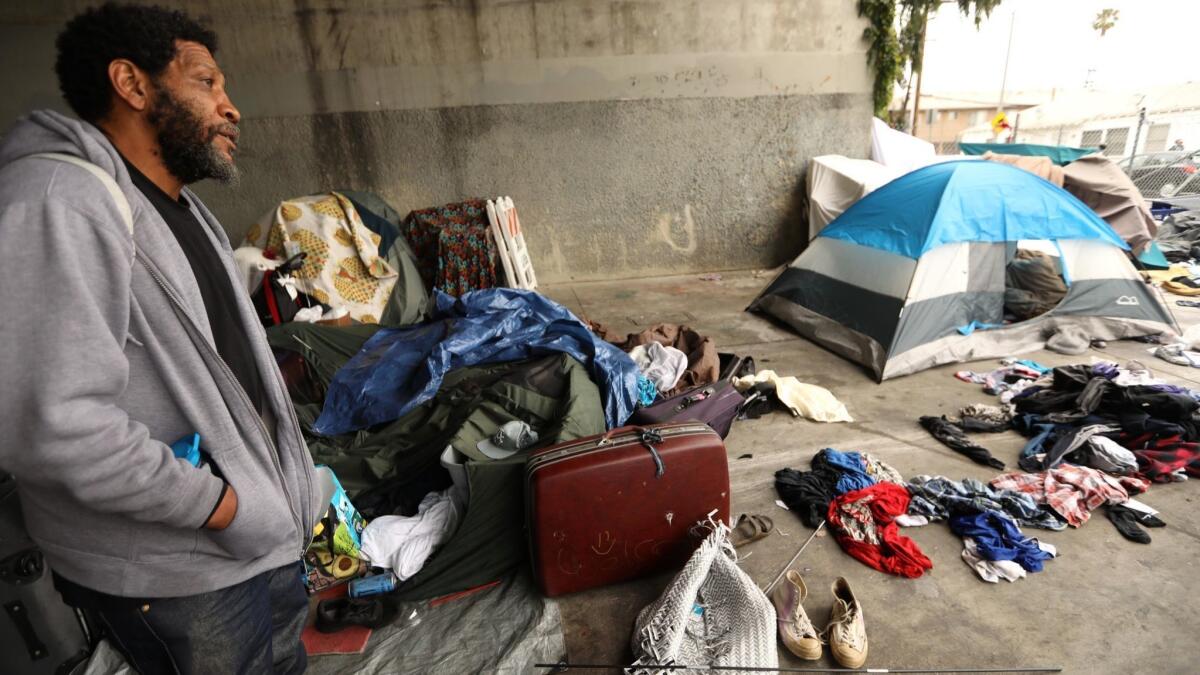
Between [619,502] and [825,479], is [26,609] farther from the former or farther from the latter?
[825,479]

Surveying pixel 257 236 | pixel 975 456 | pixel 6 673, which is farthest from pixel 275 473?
pixel 257 236

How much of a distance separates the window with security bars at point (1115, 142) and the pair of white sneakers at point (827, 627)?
13190 mm

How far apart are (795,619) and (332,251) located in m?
4.37

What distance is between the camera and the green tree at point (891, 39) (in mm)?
6590

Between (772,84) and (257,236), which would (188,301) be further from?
(772,84)

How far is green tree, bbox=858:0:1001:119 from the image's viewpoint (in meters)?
6.59

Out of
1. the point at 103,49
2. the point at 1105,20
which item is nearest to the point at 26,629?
the point at 103,49

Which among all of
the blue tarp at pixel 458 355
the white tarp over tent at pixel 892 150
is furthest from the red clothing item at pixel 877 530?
the white tarp over tent at pixel 892 150

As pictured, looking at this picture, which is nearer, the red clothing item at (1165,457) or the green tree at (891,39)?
the red clothing item at (1165,457)

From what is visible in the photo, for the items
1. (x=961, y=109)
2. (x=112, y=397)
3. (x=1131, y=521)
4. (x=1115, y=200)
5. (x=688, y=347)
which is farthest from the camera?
(x=961, y=109)

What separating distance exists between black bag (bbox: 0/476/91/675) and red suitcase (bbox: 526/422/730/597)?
1403 mm

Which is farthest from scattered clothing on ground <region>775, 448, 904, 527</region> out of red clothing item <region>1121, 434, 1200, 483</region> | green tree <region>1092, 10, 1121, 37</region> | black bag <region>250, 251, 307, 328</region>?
green tree <region>1092, 10, 1121, 37</region>

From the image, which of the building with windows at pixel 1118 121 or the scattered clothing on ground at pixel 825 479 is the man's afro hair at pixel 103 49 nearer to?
the scattered clothing on ground at pixel 825 479

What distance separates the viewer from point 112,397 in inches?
35.4
